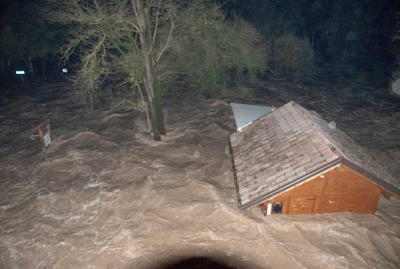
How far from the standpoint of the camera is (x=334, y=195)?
38.2ft

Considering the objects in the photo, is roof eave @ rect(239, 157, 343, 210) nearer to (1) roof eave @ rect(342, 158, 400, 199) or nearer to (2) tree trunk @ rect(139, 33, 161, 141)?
(1) roof eave @ rect(342, 158, 400, 199)

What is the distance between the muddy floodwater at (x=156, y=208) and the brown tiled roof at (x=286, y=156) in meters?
1.62

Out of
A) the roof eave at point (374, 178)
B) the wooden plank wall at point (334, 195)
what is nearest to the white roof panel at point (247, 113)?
the wooden plank wall at point (334, 195)

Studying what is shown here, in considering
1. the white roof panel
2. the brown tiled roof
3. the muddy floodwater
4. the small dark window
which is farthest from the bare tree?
the small dark window

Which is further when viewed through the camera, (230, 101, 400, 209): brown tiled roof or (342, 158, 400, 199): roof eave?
(230, 101, 400, 209): brown tiled roof

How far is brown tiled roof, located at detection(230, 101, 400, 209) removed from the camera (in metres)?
10.9

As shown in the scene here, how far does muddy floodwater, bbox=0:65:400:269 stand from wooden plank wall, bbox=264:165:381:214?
0.45 metres

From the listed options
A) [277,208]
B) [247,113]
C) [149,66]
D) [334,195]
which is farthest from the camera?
[247,113]

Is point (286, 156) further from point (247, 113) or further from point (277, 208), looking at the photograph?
point (247, 113)

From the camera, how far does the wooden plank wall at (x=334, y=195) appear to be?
36.0 ft

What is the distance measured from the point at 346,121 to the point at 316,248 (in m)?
16.5

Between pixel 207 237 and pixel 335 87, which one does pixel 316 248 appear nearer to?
pixel 207 237

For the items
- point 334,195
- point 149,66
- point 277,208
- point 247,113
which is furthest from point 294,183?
point 149,66

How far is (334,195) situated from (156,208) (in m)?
8.13
